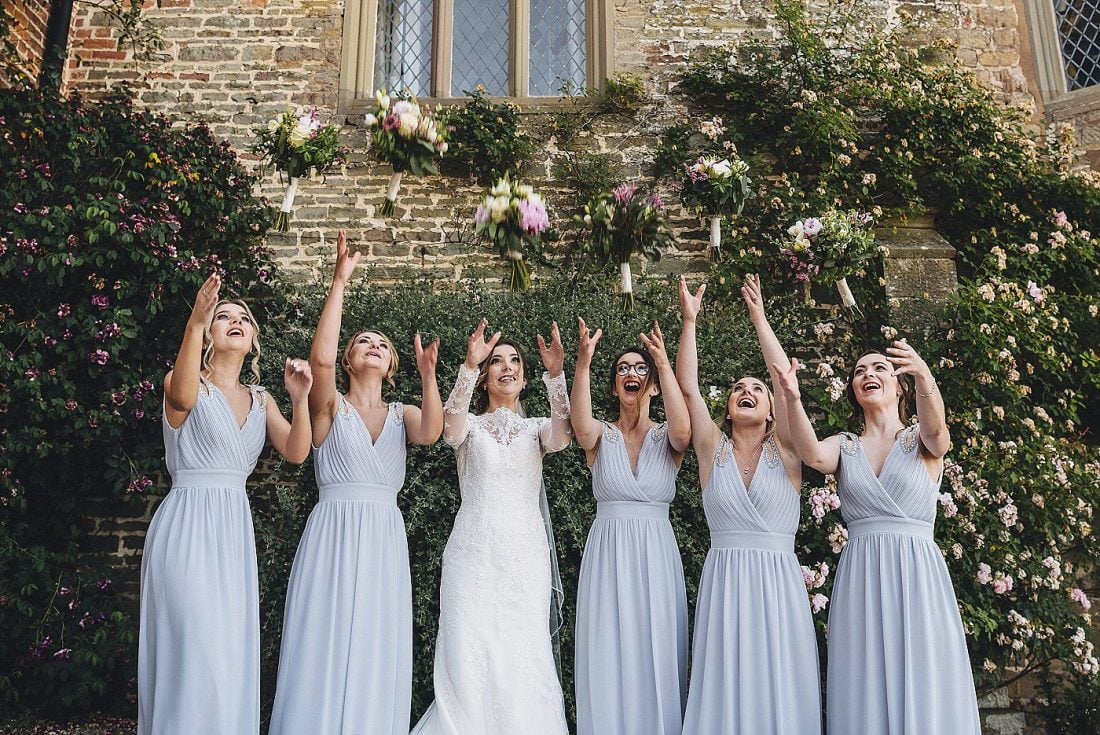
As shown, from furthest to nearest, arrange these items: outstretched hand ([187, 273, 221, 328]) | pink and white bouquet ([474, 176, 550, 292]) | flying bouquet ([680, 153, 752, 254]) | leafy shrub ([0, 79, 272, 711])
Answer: leafy shrub ([0, 79, 272, 711]), flying bouquet ([680, 153, 752, 254]), pink and white bouquet ([474, 176, 550, 292]), outstretched hand ([187, 273, 221, 328])

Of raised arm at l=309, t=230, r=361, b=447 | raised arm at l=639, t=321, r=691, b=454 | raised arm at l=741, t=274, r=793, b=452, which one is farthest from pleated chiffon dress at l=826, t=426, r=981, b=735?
raised arm at l=309, t=230, r=361, b=447

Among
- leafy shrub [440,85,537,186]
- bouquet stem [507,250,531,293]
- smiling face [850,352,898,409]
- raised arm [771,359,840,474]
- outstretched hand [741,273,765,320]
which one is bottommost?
raised arm [771,359,840,474]

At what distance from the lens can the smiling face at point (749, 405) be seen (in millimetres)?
3936

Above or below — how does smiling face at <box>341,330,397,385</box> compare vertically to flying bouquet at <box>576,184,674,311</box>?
below

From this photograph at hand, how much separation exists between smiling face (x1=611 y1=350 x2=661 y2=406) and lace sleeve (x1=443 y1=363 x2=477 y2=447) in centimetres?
69

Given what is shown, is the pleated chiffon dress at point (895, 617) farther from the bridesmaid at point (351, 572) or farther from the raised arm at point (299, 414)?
the raised arm at point (299, 414)

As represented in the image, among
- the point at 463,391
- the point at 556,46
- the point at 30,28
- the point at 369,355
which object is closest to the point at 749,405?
the point at 463,391

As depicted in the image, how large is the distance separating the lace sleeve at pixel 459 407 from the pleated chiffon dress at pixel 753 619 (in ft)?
3.80

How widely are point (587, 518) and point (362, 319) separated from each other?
202cm

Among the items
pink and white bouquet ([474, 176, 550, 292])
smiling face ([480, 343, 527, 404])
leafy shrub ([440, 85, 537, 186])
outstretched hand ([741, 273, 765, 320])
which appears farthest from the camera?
leafy shrub ([440, 85, 537, 186])

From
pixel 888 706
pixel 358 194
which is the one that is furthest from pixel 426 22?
pixel 888 706

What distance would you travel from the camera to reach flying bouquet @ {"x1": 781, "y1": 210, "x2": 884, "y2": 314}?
20.8ft

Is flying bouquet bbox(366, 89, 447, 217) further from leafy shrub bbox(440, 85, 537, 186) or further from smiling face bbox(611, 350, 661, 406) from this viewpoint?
leafy shrub bbox(440, 85, 537, 186)

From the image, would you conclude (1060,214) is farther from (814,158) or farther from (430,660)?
→ (430,660)
